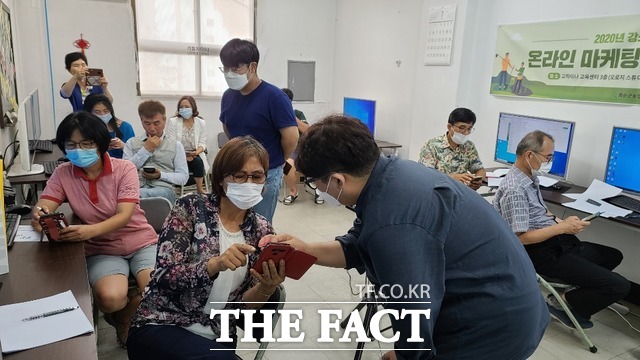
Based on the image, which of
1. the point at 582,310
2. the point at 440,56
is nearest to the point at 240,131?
the point at 582,310

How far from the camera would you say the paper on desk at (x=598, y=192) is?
9.77 feet

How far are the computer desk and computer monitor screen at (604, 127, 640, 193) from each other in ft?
10.6

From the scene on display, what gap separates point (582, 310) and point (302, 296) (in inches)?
69.4

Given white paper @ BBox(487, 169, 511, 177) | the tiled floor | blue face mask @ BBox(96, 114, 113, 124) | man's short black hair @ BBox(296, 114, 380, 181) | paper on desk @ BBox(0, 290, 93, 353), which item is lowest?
the tiled floor

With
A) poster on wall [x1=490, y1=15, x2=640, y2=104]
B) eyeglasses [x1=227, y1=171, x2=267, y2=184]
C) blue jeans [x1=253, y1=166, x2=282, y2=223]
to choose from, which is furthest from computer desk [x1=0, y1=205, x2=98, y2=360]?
poster on wall [x1=490, y1=15, x2=640, y2=104]

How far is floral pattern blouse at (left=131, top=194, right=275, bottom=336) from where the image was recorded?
1.46 metres

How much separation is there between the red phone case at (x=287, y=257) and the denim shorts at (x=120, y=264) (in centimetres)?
96

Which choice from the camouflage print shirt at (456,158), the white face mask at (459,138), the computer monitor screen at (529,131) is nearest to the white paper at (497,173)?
the computer monitor screen at (529,131)

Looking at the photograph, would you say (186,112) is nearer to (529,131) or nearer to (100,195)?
(100,195)

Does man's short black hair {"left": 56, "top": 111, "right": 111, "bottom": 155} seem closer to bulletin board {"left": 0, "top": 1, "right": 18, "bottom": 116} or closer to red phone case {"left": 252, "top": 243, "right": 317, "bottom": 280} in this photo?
red phone case {"left": 252, "top": 243, "right": 317, "bottom": 280}

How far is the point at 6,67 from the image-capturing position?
326 cm

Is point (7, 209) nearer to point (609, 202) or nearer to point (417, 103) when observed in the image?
point (609, 202)

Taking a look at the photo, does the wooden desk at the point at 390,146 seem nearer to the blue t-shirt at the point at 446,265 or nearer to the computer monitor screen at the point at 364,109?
the computer monitor screen at the point at 364,109

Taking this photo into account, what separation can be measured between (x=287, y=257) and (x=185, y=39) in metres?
4.92
